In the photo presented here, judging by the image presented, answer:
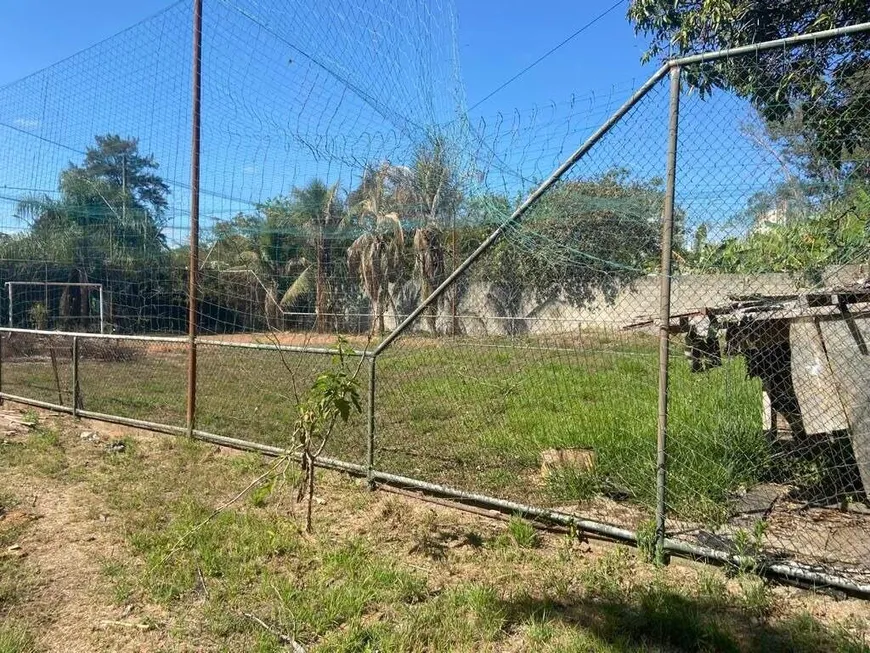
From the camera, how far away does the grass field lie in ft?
12.8

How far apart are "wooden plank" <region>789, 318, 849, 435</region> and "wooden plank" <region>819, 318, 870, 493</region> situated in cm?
4

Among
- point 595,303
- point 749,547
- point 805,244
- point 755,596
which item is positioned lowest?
point 755,596

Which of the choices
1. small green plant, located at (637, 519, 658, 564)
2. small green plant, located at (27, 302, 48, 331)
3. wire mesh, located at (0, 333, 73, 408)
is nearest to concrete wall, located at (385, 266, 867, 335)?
small green plant, located at (637, 519, 658, 564)

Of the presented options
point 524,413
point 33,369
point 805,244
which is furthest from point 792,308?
point 33,369

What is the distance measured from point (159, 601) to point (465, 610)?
1481 mm

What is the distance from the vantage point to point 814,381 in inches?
131

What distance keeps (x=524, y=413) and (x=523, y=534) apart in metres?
2.34

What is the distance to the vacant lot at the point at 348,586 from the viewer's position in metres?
2.66

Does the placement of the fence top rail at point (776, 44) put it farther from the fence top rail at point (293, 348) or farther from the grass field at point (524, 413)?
the fence top rail at point (293, 348)

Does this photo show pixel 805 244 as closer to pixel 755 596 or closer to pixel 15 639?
pixel 755 596

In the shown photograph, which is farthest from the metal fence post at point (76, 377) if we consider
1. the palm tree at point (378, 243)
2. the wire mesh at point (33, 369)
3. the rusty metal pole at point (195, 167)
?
the palm tree at point (378, 243)

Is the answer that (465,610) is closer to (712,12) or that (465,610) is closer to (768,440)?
(768,440)

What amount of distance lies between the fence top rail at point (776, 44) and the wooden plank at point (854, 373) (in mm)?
1381

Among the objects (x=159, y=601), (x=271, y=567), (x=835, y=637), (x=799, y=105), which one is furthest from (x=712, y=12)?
(x=159, y=601)
